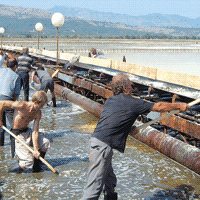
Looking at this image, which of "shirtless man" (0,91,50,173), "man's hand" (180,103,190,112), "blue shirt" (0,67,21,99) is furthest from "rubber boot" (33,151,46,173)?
"man's hand" (180,103,190,112)

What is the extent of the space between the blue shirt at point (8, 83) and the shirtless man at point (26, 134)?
2.94 ft

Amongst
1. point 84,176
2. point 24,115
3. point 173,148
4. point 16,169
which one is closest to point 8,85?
point 24,115

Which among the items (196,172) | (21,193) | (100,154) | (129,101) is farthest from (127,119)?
(196,172)

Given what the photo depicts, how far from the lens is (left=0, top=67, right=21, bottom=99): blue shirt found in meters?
7.23

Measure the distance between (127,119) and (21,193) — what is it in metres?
2.42

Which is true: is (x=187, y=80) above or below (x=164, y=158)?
above

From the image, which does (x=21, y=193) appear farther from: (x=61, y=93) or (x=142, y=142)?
(x=61, y=93)

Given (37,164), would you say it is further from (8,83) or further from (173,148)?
(173,148)

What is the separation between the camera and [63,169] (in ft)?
22.7

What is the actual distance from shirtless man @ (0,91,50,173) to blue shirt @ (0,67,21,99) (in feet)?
2.94

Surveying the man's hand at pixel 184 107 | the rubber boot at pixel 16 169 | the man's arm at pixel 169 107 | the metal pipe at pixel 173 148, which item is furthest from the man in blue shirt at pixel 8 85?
the man's hand at pixel 184 107

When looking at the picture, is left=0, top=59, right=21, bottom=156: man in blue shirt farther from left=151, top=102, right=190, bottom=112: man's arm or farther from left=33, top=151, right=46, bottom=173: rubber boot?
left=151, top=102, right=190, bottom=112: man's arm

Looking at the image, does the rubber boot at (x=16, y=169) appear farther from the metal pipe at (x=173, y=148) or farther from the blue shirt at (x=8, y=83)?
the metal pipe at (x=173, y=148)

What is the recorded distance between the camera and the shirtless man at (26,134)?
6184 mm
